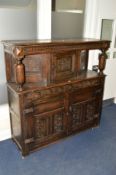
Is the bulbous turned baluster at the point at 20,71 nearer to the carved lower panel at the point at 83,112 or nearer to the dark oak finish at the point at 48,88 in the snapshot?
the dark oak finish at the point at 48,88

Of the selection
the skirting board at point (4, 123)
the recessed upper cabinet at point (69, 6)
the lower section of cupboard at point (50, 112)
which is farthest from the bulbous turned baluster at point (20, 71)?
the recessed upper cabinet at point (69, 6)

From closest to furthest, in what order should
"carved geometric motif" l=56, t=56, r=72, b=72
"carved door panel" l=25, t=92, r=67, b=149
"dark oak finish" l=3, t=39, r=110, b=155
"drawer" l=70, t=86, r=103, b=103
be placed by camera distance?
"dark oak finish" l=3, t=39, r=110, b=155 < "carved door panel" l=25, t=92, r=67, b=149 < "carved geometric motif" l=56, t=56, r=72, b=72 < "drawer" l=70, t=86, r=103, b=103

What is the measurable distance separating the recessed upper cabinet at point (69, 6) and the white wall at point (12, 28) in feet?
1.04

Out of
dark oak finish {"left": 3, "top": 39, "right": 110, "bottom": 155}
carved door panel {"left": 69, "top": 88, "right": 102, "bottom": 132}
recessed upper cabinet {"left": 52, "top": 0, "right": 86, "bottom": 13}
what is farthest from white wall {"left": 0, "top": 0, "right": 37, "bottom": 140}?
carved door panel {"left": 69, "top": 88, "right": 102, "bottom": 132}

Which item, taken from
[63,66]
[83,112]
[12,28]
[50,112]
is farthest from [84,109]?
[12,28]

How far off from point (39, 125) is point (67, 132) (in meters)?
0.47

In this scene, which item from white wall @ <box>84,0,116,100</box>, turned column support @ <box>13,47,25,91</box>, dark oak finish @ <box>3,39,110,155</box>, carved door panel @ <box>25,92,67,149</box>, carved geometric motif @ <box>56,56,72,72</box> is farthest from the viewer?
white wall @ <box>84,0,116,100</box>

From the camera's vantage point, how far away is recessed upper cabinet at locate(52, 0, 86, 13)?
2361mm

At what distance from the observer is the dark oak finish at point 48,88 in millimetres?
1870

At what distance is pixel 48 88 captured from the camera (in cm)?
199

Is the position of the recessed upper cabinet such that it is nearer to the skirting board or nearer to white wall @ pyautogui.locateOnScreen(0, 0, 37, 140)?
white wall @ pyautogui.locateOnScreen(0, 0, 37, 140)

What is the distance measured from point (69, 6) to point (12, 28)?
88 centimetres

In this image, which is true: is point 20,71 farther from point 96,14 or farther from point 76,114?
point 96,14

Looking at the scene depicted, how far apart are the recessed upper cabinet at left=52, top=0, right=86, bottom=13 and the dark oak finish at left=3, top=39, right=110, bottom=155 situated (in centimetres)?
60
